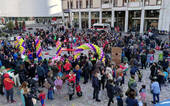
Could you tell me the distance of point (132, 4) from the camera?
1296 inches

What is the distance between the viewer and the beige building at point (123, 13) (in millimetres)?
29797

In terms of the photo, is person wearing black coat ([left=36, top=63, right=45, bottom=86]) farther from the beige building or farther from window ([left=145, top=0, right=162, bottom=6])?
window ([left=145, top=0, right=162, bottom=6])

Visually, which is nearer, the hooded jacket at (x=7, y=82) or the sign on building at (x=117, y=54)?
the hooded jacket at (x=7, y=82)

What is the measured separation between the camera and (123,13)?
→ 36594mm

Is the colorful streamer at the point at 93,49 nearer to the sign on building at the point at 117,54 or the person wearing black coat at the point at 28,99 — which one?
the sign on building at the point at 117,54

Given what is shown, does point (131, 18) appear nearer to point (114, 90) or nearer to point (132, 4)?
point (132, 4)

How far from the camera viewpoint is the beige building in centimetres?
2980

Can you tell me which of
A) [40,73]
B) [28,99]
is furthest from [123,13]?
[28,99]

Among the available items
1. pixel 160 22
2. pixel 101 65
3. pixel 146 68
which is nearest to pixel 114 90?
pixel 101 65

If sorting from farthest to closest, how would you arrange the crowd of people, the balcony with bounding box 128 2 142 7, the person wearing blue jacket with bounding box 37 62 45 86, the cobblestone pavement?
the balcony with bounding box 128 2 142 7, the person wearing blue jacket with bounding box 37 62 45 86, the cobblestone pavement, the crowd of people

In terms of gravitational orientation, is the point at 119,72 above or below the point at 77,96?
above

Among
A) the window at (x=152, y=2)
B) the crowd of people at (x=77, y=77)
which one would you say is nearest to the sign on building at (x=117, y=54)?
the crowd of people at (x=77, y=77)

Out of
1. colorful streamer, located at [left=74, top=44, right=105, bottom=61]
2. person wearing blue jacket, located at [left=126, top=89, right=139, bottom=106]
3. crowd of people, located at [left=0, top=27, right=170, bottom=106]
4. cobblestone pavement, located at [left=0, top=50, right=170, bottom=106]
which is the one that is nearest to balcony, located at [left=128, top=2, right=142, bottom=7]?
crowd of people, located at [left=0, top=27, right=170, bottom=106]

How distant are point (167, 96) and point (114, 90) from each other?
11.7 ft
